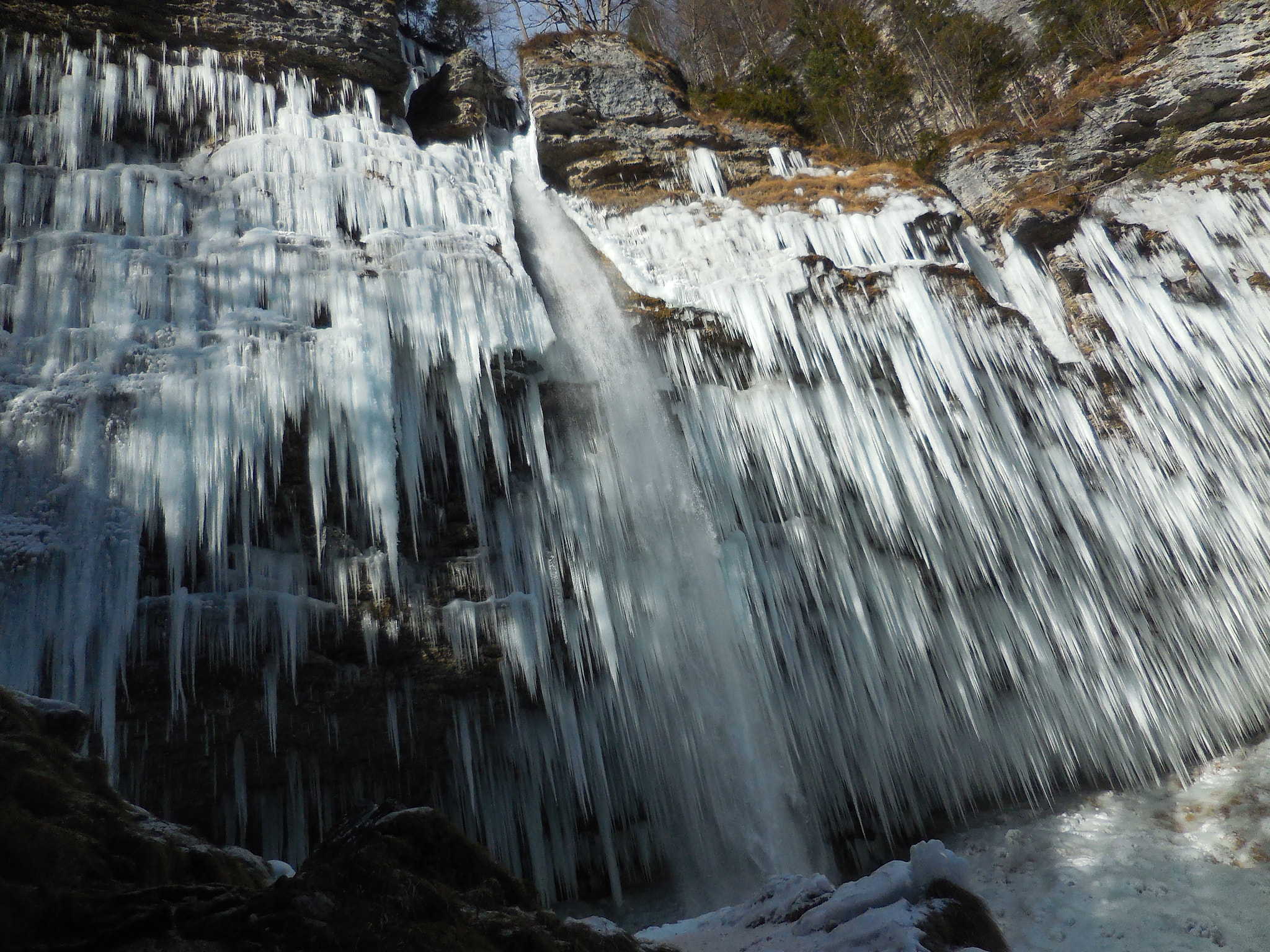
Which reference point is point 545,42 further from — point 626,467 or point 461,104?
point 626,467

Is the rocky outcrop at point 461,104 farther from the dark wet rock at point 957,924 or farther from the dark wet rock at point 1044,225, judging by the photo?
the dark wet rock at point 957,924

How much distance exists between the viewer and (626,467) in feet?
21.8

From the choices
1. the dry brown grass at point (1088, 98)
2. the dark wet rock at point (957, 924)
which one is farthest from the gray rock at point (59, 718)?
the dry brown grass at point (1088, 98)

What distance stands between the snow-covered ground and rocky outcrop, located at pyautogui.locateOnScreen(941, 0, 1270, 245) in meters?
7.17

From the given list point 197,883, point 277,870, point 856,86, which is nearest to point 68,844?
point 197,883

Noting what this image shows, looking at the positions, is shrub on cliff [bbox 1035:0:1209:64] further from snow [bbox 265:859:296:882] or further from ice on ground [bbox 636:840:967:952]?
snow [bbox 265:859:296:882]

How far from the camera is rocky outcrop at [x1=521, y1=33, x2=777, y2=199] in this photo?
9188 mm

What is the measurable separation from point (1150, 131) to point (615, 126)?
25.2ft

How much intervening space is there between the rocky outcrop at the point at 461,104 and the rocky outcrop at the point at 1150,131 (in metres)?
6.73

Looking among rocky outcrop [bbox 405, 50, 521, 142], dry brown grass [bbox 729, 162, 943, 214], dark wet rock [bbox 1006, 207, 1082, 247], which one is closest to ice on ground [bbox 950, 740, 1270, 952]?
dark wet rock [bbox 1006, 207, 1082, 247]

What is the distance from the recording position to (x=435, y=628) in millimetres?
5992

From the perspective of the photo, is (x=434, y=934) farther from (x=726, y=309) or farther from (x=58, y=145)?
(x=58, y=145)

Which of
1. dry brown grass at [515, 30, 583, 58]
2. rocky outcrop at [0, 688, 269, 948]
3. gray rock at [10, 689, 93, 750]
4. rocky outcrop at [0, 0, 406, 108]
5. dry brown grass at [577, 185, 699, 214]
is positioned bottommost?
rocky outcrop at [0, 688, 269, 948]

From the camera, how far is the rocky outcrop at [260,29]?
7.11 meters
